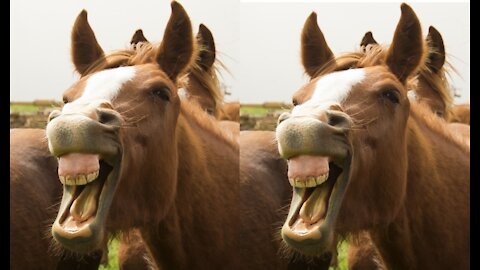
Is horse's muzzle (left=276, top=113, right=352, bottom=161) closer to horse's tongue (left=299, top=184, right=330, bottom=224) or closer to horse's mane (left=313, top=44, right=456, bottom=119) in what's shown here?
horse's tongue (left=299, top=184, right=330, bottom=224)

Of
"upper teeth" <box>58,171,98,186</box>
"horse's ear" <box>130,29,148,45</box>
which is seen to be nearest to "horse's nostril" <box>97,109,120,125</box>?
"upper teeth" <box>58,171,98,186</box>

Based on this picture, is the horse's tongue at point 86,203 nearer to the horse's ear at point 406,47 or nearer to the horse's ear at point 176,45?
the horse's ear at point 176,45

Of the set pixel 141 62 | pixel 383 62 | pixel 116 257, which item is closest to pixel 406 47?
pixel 383 62

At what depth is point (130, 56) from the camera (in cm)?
163

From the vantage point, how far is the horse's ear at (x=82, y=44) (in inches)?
66.0

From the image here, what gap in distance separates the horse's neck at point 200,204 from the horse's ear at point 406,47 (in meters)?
0.56

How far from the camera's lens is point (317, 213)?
4.86 ft

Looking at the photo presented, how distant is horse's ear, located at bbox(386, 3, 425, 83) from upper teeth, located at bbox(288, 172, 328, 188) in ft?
1.14

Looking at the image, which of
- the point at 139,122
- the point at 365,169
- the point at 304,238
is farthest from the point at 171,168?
the point at 365,169

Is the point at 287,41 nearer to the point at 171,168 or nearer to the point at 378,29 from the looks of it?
the point at 378,29

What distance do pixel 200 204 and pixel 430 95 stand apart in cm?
73

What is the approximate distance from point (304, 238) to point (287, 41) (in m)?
0.62

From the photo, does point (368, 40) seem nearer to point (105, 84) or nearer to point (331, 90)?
point (331, 90)

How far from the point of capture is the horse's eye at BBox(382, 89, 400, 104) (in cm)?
152
